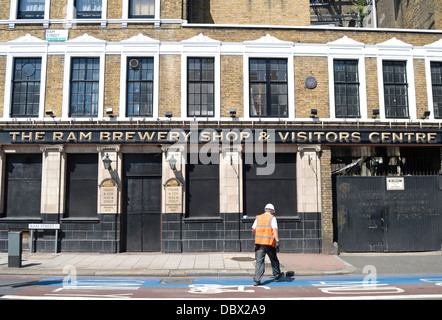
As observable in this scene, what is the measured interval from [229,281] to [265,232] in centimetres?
174

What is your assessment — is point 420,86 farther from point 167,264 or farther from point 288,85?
point 167,264

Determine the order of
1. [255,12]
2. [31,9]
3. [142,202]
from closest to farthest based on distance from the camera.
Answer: [142,202] → [31,9] → [255,12]

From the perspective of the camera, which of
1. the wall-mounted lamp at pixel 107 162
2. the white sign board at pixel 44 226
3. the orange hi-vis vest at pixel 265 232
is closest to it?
the orange hi-vis vest at pixel 265 232

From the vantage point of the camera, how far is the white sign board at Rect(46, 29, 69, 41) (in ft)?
45.7

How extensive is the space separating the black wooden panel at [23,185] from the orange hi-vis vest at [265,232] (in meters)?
9.22

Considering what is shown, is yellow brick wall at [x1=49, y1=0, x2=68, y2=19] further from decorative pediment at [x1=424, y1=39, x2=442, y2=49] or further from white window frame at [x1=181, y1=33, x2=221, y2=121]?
decorative pediment at [x1=424, y1=39, x2=442, y2=49]

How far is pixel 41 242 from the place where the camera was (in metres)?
13.2

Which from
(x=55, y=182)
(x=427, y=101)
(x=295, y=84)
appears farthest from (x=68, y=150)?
(x=427, y=101)

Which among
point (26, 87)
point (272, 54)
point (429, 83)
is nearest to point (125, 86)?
point (26, 87)

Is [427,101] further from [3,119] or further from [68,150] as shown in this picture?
[3,119]

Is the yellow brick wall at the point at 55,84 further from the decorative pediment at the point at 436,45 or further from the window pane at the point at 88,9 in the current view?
the decorative pediment at the point at 436,45

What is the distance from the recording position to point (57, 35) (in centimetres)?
1396

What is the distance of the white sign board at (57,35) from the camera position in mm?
13938

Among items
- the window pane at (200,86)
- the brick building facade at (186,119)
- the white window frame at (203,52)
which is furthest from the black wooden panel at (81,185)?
the white window frame at (203,52)
